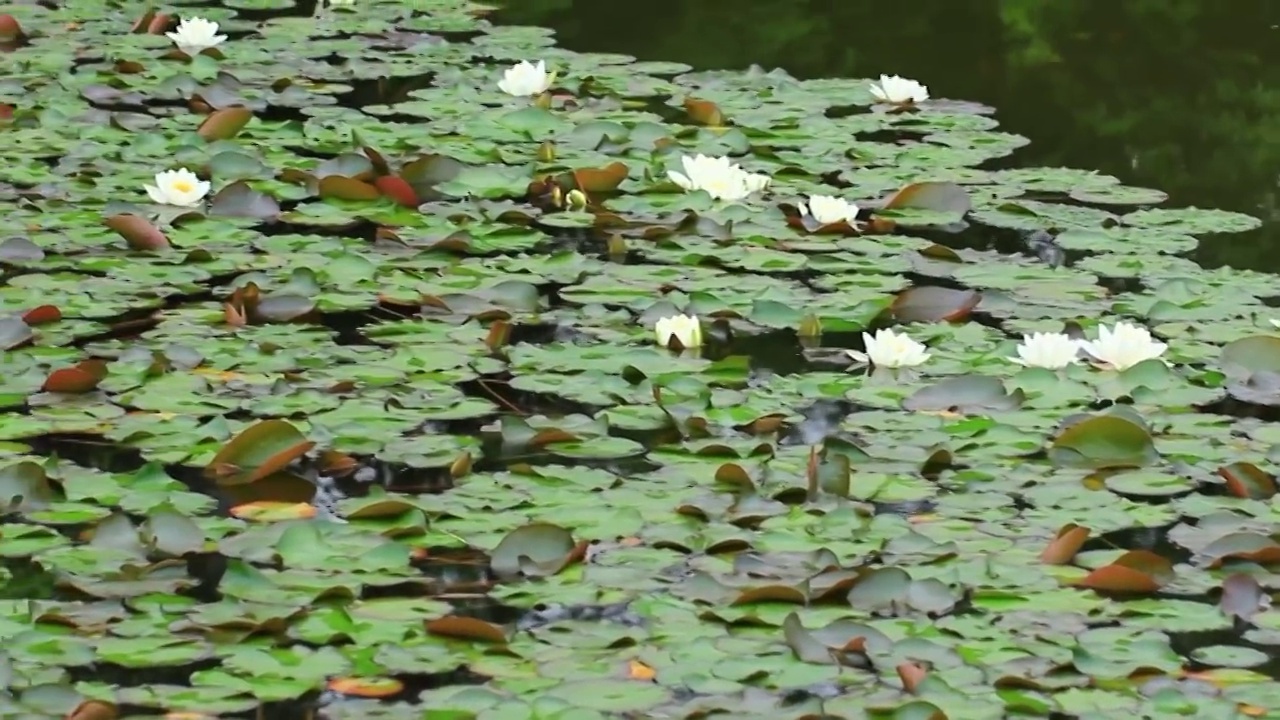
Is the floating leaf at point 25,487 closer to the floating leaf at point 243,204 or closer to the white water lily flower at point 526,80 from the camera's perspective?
the floating leaf at point 243,204

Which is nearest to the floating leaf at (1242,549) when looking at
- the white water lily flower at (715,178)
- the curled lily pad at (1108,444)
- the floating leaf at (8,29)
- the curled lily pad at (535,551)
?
the curled lily pad at (1108,444)

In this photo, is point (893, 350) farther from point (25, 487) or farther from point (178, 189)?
point (178, 189)

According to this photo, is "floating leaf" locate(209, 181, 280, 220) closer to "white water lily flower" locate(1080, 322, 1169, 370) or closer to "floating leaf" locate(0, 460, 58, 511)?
"floating leaf" locate(0, 460, 58, 511)

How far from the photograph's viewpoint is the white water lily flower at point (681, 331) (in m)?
3.26

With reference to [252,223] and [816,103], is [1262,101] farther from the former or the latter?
[252,223]

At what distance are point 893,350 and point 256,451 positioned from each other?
3.52 ft

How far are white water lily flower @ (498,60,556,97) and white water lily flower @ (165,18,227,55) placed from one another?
969 millimetres

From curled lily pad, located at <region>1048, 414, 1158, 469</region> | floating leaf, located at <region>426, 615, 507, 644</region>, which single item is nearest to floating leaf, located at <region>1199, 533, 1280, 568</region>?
curled lily pad, located at <region>1048, 414, 1158, 469</region>

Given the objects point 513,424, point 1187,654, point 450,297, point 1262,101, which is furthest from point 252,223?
point 1262,101

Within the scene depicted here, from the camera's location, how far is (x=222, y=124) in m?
4.58

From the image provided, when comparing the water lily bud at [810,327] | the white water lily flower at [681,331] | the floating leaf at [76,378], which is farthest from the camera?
the water lily bud at [810,327]

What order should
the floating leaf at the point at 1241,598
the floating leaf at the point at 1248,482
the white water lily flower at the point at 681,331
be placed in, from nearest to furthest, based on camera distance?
the floating leaf at the point at 1241,598, the floating leaf at the point at 1248,482, the white water lily flower at the point at 681,331

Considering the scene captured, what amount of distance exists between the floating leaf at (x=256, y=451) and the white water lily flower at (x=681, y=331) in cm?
75

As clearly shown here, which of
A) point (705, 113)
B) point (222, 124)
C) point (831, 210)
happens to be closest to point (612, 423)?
point (831, 210)
